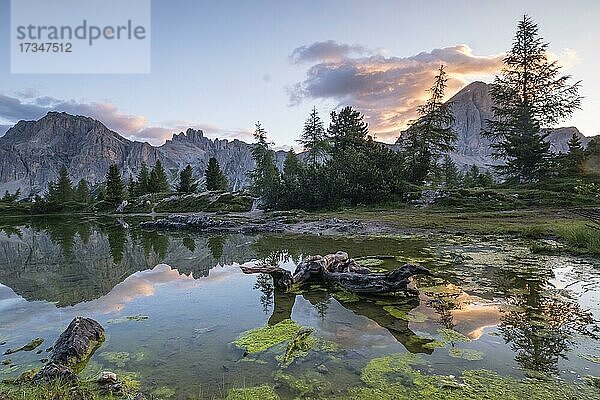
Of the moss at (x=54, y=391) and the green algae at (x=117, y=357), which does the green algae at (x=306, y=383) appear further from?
the green algae at (x=117, y=357)

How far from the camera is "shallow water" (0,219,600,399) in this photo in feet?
19.0

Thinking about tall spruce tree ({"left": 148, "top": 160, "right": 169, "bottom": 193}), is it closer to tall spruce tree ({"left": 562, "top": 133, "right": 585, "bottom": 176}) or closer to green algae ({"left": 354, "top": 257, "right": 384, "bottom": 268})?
tall spruce tree ({"left": 562, "top": 133, "right": 585, "bottom": 176})

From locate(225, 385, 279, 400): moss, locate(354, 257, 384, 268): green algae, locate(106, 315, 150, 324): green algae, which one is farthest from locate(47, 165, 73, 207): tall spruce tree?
locate(225, 385, 279, 400): moss

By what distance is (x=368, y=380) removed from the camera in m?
5.38

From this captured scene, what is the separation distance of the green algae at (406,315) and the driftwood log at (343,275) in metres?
0.86

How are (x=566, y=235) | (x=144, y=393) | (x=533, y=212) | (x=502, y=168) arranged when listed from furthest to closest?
(x=502, y=168), (x=533, y=212), (x=566, y=235), (x=144, y=393)

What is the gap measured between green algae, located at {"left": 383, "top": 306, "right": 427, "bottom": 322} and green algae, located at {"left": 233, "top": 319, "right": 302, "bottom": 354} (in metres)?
2.31

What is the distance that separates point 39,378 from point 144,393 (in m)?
1.62

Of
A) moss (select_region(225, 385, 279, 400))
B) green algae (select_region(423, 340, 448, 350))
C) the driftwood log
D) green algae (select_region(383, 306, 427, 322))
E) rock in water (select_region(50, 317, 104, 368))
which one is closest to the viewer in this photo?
moss (select_region(225, 385, 279, 400))

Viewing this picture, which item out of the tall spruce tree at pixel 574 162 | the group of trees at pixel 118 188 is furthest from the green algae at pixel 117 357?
the group of trees at pixel 118 188

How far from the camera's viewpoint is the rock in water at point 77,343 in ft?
20.1

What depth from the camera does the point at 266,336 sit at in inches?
288

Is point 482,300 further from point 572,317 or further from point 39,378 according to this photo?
point 39,378

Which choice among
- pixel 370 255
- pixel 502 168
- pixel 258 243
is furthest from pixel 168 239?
pixel 502 168
